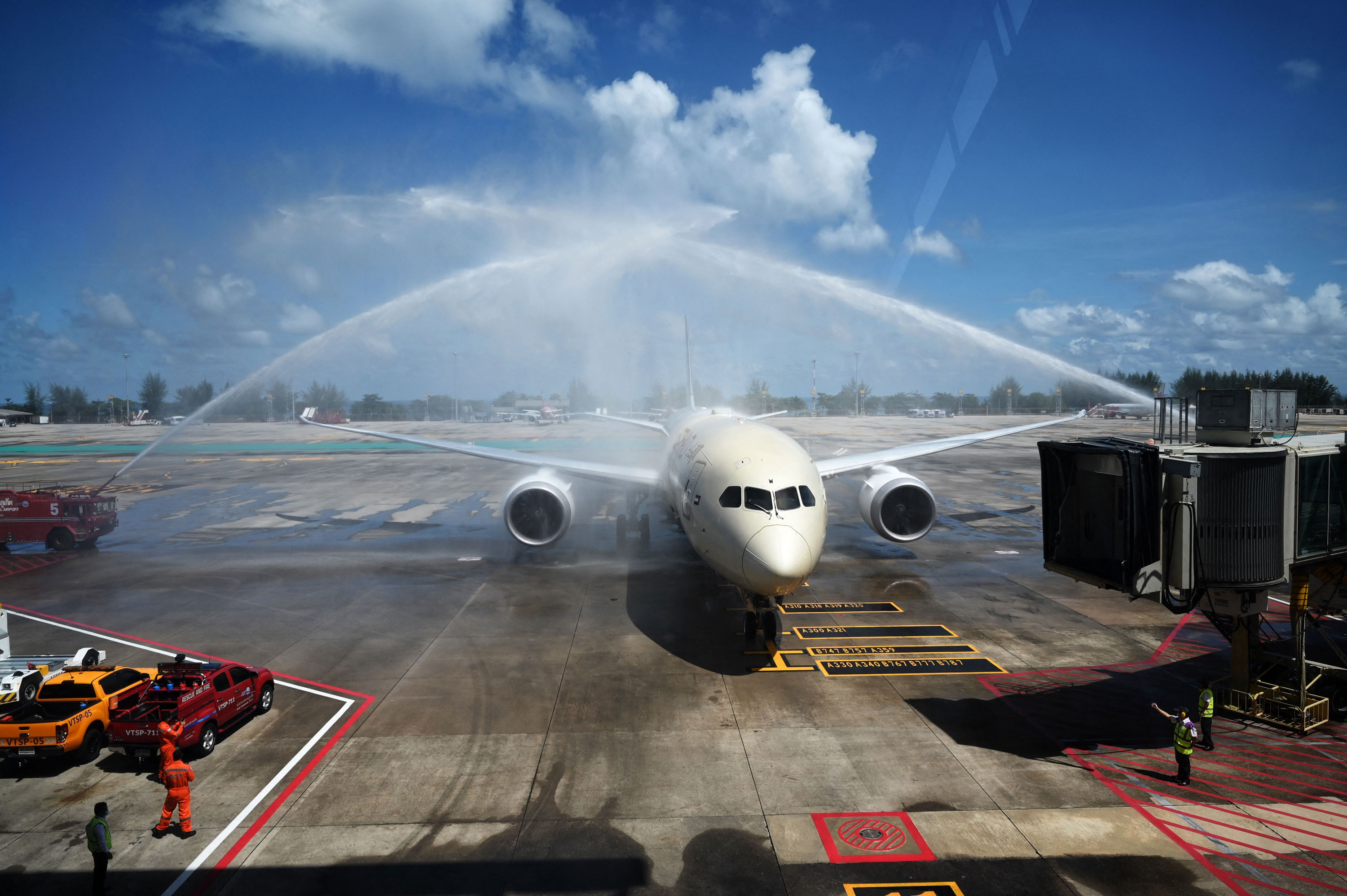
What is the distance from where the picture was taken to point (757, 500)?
1566 centimetres

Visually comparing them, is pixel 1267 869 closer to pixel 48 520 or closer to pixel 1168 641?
pixel 1168 641

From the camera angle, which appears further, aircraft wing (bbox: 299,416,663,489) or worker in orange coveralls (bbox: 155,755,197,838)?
aircraft wing (bbox: 299,416,663,489)

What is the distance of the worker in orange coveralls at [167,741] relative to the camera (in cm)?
1024

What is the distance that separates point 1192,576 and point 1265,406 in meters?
3.57

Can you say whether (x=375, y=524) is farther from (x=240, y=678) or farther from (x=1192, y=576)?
(x=1192, y=576)

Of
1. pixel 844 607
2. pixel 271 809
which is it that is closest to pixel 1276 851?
pixel 844 607

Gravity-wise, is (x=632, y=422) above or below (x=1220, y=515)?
above

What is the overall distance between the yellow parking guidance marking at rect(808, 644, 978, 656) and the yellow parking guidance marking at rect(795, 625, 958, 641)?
2.14 feet

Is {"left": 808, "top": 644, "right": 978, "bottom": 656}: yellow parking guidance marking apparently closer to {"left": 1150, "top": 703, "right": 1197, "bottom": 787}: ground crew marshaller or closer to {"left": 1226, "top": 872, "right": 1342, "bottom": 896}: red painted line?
{"left": 1150, "top": 703, "right": 1197, "bottom": 787}: ground crew marshaller

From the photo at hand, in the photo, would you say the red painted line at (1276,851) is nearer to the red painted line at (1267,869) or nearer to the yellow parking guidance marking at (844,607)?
the red painted line at (1267,869)

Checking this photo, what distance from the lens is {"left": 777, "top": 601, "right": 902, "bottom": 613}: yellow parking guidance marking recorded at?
786 inches

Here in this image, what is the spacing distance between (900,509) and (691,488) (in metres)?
9.19

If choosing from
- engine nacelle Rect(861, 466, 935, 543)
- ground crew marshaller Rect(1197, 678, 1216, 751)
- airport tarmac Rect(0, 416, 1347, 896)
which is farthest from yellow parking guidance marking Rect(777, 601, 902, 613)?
ground crew marshaller Rect(1197, 678, 1216, 751)

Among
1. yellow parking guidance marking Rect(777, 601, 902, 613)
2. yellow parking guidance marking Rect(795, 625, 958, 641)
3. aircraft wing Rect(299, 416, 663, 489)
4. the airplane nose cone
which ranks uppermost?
aircraft wing Rect(299, 416, 663, 489)
